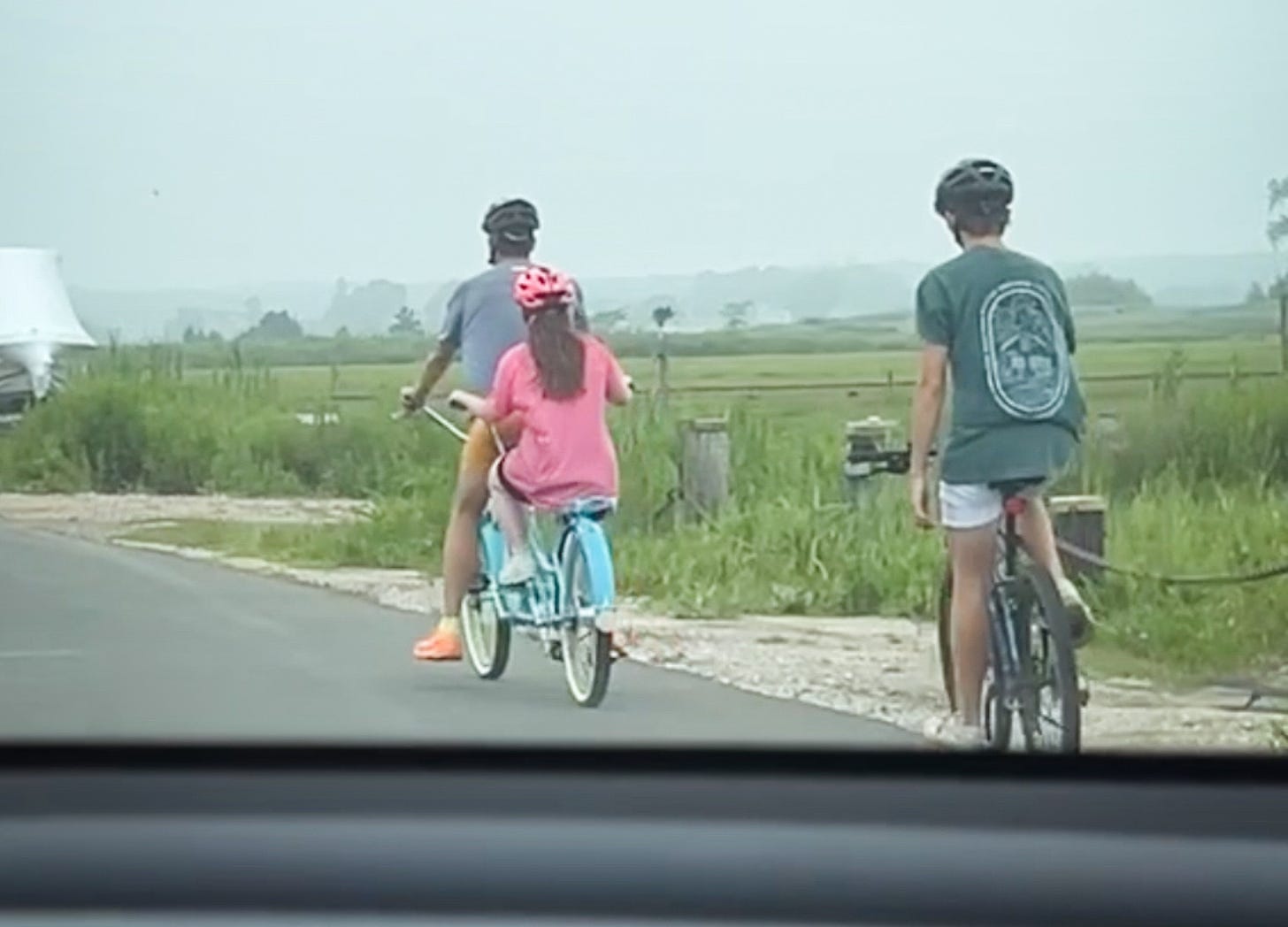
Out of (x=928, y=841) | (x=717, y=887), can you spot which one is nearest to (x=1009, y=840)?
(x=928, y=841)

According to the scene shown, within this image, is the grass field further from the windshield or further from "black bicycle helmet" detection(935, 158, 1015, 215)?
"black bicycle helmet" detection(935, 158, 1015, 215)

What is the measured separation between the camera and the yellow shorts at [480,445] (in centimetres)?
278

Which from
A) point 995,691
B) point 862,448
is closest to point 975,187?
point 862,448

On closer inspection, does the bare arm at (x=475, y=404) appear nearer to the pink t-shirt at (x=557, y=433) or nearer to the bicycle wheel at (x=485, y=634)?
the pink t-shirt at (x=557, y=433)

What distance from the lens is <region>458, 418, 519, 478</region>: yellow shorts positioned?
2779mm

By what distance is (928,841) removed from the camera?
8.34ft

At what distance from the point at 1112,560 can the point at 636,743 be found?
547mm

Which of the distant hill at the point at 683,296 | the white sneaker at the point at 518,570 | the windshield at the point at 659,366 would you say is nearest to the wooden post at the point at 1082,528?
the windshield at the point at 659,366

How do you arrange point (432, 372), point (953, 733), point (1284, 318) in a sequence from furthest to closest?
point (432, 372)
point (953, 733)
point (1284, 318)

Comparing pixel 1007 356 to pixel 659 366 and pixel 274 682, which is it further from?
pixel 274 682

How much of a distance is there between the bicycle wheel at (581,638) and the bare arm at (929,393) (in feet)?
1.32

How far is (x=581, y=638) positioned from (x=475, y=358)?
333 millimetres

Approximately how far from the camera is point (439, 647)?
280 centimetres

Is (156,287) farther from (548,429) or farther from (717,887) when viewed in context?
(717,887)
